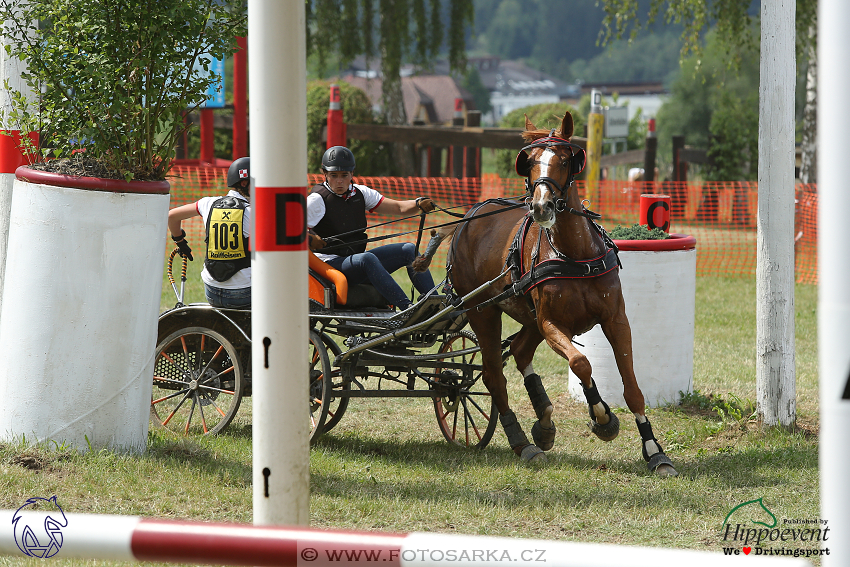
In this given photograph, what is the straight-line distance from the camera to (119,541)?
7.50ft

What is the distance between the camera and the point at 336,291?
247 inches

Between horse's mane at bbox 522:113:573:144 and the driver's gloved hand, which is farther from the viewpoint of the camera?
the driver's gloved hand

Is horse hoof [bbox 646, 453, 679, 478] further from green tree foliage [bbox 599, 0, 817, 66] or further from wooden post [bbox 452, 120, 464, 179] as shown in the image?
wooden post [bbox 452, 120, 464, 179]

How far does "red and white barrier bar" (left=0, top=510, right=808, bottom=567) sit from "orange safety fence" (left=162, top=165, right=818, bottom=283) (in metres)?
12.0

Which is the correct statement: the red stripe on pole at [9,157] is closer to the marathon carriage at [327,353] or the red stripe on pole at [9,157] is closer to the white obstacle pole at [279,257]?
the marathon carriage at [327,353]

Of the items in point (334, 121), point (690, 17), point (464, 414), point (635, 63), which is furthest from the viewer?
point (635, 63)

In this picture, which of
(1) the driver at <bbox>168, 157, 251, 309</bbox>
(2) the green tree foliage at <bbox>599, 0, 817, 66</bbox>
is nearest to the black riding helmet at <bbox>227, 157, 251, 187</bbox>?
(1) the driver at <bbox>168, 157, 251, 309</bbox>

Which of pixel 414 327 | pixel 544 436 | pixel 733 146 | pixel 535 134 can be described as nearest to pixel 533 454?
pixel 544 436

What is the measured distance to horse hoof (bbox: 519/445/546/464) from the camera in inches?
240

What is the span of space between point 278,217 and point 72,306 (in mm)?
2469

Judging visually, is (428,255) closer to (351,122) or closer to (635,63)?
(351,122)

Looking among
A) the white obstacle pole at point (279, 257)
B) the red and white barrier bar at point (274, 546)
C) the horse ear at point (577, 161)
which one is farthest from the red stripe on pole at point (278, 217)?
the horse ear at point (577, 161)

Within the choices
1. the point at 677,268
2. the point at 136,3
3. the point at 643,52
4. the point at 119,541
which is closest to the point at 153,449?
the point at 136,3

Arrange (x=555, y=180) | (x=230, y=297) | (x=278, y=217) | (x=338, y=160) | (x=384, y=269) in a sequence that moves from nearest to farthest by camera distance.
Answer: (x=278, y=217), (x=555, y=180), (x=230, y=297), (x=384, y=269), (x=338, y=160)
